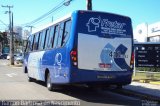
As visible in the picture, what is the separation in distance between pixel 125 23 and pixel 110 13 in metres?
0.75

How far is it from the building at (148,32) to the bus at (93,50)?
35.8 m

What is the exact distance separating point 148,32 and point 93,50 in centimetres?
4149

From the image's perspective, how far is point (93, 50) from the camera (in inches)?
→ 562

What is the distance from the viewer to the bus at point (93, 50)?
1401 centimetres

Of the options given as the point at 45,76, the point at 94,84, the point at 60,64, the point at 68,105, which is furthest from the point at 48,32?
the point at 68,105

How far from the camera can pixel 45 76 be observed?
57.6ft

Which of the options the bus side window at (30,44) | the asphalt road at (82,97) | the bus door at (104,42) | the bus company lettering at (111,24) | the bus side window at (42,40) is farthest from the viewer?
the bus side window at (30,44)

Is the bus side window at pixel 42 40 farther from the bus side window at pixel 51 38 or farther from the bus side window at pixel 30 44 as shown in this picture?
the bus side window at pixel 30 44

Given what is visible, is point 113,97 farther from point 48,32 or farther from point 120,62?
point 48,32

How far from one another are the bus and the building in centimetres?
3578

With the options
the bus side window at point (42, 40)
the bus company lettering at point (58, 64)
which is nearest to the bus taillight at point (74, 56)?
the bus company lettering at point (58, 64)

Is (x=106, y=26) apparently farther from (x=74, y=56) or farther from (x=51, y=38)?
(x=51, y=38)

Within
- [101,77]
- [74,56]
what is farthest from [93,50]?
[101,77]

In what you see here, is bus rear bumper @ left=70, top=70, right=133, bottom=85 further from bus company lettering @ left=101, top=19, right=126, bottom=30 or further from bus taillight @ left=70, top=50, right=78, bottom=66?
bus company lettering @ left=101, top=19, right=126, bottom=30
